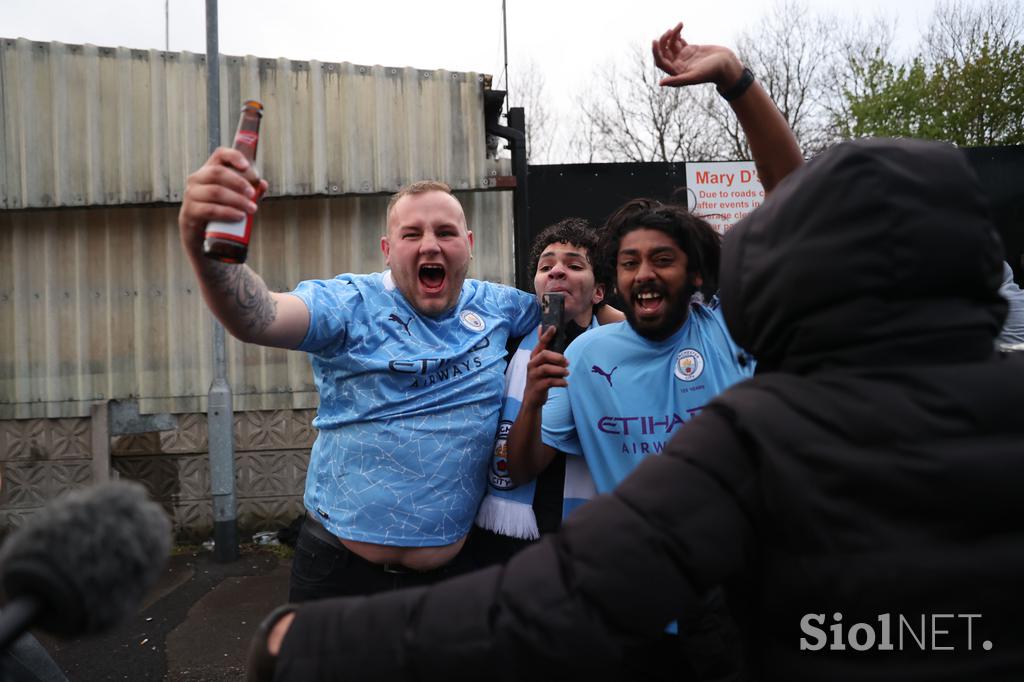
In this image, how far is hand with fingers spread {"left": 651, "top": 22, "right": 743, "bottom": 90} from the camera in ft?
7.08

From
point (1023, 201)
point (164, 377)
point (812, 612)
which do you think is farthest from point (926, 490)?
point (1023, 201)

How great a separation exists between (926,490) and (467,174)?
557cm

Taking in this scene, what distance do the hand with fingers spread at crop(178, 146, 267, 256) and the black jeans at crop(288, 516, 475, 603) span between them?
1.36 meters

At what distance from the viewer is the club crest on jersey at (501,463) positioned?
2.73 metres

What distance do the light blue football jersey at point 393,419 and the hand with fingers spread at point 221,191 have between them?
2.52ft

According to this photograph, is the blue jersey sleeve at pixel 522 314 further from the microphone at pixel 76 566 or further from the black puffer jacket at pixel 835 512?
the microphone at pixel 76 566

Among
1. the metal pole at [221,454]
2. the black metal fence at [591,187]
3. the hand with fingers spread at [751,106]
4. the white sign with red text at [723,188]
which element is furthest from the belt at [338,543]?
the white sign with red text at [723,188]

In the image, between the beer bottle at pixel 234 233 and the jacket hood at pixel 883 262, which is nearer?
the jacket hood at pixel 883 262

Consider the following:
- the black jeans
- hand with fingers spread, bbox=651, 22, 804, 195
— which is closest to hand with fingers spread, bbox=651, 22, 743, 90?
hand with fingers spread, bbox=651, 22, 804, 195

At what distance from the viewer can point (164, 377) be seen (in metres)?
6.27

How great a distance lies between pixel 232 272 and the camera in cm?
204

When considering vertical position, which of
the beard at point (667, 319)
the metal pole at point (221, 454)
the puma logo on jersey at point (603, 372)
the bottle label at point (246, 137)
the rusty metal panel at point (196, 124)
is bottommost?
the metal pole at point (221, 454)

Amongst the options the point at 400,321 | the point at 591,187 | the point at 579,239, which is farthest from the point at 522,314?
the point at 591,187

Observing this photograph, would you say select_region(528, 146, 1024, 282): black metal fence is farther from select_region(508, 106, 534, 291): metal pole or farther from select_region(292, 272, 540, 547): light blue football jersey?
select_region(292, 272, 540, 547): light blue football jersey
